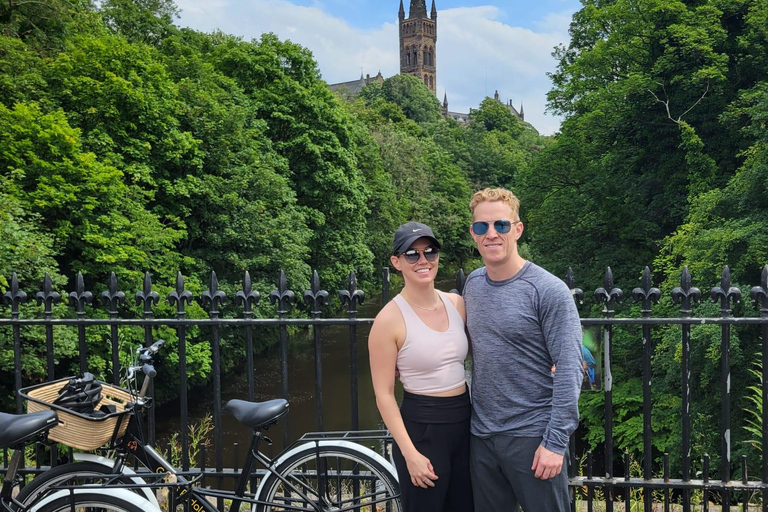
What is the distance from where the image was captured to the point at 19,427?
2.94m

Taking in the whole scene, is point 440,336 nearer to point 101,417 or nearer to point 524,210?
point 101,417

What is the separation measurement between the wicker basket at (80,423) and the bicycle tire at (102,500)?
0.69ft

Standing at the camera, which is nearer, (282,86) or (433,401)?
(433,401)

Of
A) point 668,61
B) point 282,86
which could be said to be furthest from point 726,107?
point 282,86

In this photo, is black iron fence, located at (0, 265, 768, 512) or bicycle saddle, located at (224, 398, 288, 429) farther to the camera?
black iron fence, located at (0, 265, 768, 512)

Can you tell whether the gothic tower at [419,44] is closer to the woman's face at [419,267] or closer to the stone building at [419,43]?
the stone building at [419,43]

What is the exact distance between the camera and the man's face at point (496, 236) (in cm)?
267

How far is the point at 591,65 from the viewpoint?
1997 cm

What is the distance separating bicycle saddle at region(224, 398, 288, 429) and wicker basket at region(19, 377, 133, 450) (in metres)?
0.54

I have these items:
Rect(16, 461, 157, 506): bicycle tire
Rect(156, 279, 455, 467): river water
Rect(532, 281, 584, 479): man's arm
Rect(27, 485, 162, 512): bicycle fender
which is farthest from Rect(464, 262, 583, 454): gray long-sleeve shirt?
Rect(156, 279, 455, 467): river water

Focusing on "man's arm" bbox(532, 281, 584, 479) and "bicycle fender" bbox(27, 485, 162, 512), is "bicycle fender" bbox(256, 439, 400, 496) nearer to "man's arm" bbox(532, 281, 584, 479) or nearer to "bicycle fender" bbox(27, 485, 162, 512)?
"bicycle fender" bbox(27, 485, 162, 512)

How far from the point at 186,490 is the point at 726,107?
17.5 metres

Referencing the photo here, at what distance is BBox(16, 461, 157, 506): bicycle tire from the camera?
3.24m

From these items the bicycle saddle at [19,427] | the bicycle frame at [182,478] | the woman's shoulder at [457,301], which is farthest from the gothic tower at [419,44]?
the bicycle saddle at [19,427]
